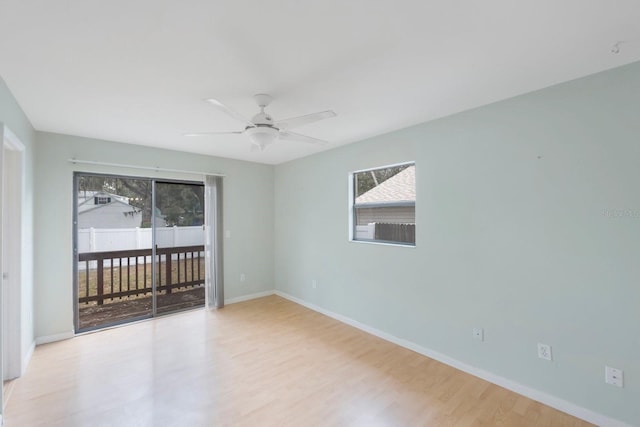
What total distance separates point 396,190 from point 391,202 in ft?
0.51

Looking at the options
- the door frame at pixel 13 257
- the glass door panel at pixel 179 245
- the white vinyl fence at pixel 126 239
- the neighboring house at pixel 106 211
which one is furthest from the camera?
the glass door panel at pixel 179 245

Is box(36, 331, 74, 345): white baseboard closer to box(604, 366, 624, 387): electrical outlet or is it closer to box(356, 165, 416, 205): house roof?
box(356, 165, 416, 205): house roof

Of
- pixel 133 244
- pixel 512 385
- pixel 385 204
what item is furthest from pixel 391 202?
pixel 133 244

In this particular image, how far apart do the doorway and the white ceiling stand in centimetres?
151

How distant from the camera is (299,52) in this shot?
5.63ft

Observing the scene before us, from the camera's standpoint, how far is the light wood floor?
202 cm

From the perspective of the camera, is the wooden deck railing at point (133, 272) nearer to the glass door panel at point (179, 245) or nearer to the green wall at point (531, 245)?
the glass door panel at point (179, 245)

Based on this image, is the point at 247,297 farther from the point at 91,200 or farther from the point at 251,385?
the point at 91,200

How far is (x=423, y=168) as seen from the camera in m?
2.99

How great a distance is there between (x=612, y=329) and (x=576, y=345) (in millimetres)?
253

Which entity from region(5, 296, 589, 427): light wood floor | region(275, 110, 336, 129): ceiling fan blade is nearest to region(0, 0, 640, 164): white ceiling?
region(275, 110, 336, 129): ceiling fan blade

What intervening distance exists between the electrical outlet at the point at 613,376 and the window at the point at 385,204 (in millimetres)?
1703

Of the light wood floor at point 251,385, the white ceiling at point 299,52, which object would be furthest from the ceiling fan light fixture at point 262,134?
the light wood floor at point 251,385

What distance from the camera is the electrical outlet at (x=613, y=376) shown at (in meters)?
1.87
